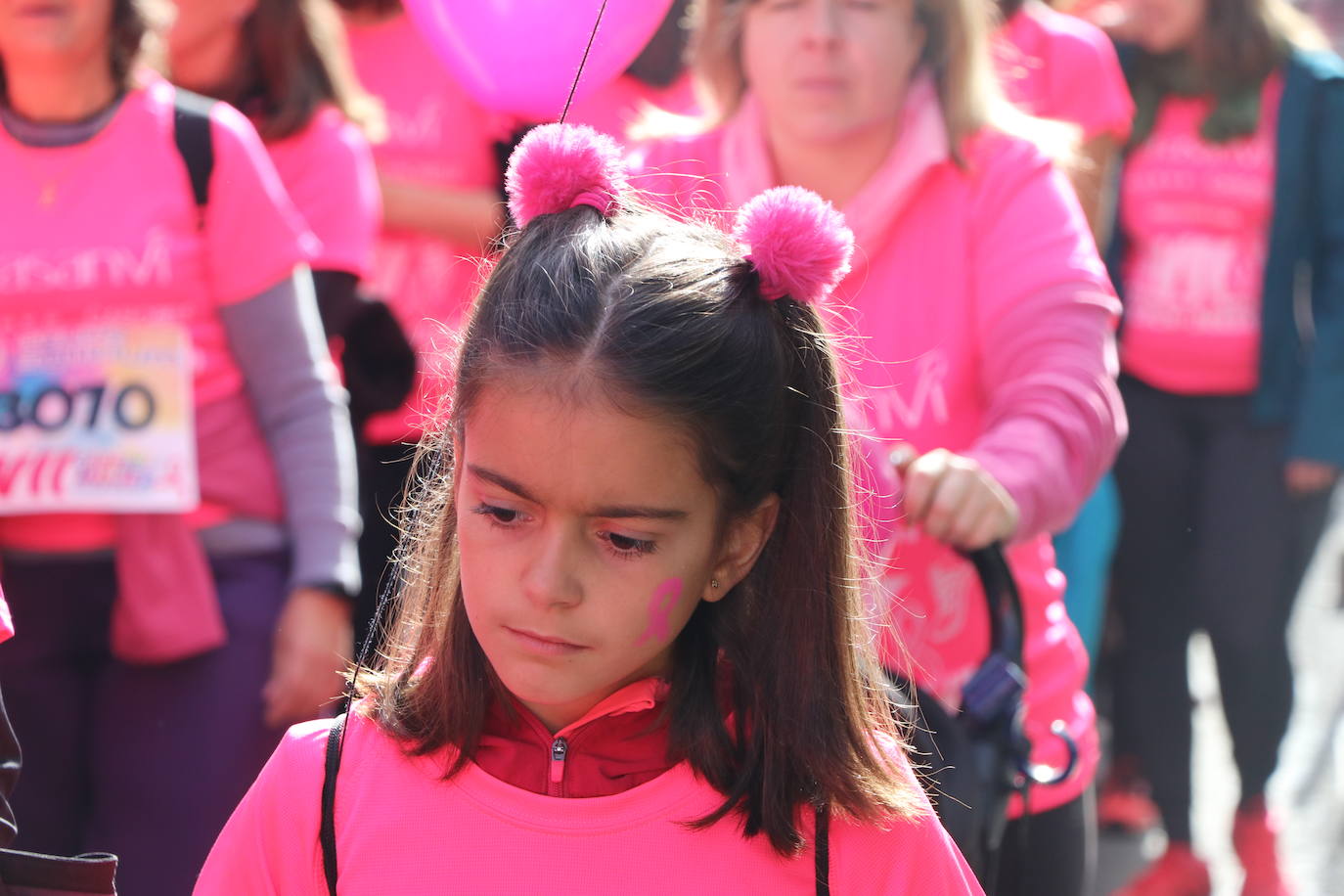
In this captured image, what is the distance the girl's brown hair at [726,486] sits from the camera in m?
1.83

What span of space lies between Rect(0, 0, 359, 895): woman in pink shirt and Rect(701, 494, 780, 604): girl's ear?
118cm

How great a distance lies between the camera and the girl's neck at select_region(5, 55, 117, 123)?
2953 millimetres

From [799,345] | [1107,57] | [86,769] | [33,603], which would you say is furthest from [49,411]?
[1107,57]

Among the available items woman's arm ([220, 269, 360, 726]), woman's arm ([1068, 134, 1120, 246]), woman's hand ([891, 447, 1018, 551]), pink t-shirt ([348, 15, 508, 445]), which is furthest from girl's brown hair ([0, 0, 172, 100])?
woman's arm ([1068, 134, 1120, 246])

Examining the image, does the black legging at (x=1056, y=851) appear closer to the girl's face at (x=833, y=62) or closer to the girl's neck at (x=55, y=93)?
the girl's face at (x=833, y=62)

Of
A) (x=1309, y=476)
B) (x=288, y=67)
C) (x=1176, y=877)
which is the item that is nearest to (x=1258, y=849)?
(x=1176, y=877)

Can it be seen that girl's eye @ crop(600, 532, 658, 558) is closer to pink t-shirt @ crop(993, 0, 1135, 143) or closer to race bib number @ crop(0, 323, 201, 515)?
race bib number @ crop(0, 323, 201, 515)

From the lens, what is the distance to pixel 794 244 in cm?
186

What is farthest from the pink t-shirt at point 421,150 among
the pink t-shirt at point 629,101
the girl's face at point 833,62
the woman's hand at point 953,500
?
the woman's hand at point 953,500

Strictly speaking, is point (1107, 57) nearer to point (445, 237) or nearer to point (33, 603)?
point (445, 237)

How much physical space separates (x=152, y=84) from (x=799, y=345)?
1.56 metres

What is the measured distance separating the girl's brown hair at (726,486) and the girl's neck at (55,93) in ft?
4.26

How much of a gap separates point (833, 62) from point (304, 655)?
123cm

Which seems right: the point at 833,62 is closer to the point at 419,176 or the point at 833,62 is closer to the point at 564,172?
the point at 564,172
